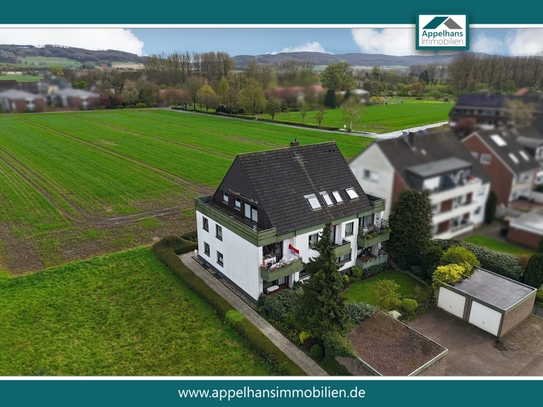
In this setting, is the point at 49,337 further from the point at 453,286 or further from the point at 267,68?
the point at 453,286

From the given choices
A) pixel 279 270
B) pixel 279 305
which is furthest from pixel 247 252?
pixel 279 305

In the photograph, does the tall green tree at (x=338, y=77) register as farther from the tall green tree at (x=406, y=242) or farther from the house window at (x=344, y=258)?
the house window at (x=344, y=258)

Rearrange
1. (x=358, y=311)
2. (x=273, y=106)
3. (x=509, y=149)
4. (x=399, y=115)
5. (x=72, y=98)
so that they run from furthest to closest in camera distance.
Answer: (x=273, y=106), (x=358, y=311), (x=72, y=98), (x=399, y=115), (x=509, y=149)

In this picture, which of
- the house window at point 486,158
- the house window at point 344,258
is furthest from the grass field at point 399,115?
the house window at point 344,258

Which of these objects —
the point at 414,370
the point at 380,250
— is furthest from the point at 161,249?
the point at 414,370

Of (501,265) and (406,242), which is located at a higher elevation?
(406,242)

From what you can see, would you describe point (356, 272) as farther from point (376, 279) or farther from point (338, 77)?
point (338, 77)

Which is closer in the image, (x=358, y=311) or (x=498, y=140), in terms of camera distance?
(x=498, y=140)

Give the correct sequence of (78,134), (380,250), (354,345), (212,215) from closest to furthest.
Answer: (354,345)
(212,215)
(380,250)
(78,134)
